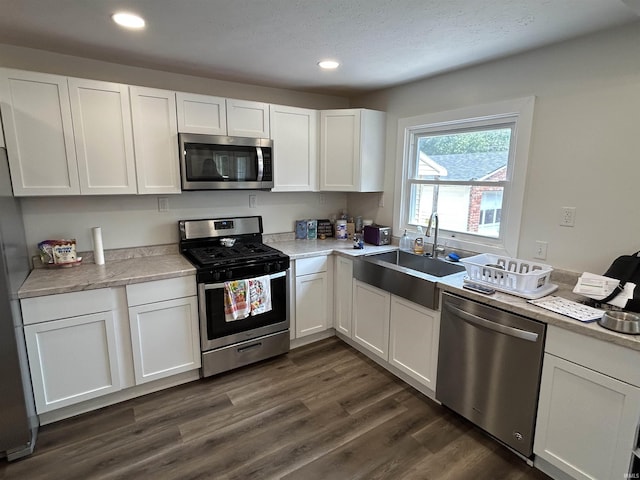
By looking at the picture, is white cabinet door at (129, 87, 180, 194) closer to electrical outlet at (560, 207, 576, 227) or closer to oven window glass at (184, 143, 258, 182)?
oven window glass at (184, 143, 258, 182)

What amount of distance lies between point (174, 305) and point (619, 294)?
2.57 m

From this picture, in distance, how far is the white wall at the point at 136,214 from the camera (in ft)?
7.95

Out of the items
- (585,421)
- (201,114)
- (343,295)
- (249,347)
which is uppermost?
(201,114)

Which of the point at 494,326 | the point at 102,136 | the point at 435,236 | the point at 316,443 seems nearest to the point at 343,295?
the point at 435,236

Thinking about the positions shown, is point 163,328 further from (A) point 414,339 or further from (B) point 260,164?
(A) point 414,339

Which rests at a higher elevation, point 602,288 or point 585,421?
point 602,288

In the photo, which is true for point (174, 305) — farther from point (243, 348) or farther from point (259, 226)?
point (259, 226)

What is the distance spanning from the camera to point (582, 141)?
6.51 feet

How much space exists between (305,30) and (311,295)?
79.3 inches

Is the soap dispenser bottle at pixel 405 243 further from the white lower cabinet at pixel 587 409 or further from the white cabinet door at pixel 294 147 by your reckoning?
the white lower cabinet at pixel 587 409

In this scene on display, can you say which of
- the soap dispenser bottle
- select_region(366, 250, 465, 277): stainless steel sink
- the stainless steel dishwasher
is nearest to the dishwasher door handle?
the stainless steel dishwasher

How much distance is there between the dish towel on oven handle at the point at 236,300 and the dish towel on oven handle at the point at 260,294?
0.14 feet

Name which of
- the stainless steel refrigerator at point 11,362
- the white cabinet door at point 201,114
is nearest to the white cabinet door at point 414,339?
the white cabinet door at point 201,114

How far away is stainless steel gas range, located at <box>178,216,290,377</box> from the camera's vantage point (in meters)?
2.48
